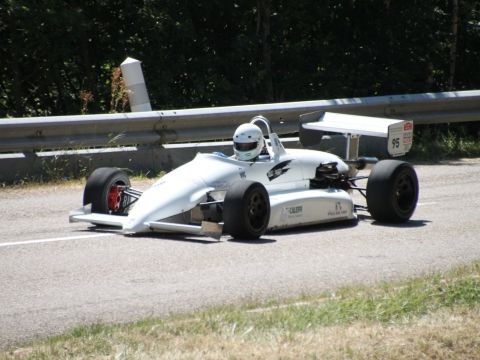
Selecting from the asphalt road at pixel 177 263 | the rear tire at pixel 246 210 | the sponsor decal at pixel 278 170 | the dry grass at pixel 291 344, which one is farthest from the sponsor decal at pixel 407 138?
the dry grass at pixel 291 344

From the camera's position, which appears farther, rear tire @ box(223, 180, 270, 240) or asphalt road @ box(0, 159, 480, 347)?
rear tire @ box(223, 180, 270, 240)

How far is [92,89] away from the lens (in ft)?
62.3

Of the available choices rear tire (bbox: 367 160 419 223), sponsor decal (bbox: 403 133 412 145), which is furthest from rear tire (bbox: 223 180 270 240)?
sponsor decal (bbox: 403 133 412 145)

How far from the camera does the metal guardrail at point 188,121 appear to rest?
14273 millimetres

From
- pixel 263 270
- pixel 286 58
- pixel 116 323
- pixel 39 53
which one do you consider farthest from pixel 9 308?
pixel 286 58

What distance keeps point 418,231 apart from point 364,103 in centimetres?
598

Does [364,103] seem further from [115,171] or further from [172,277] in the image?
[172,277]

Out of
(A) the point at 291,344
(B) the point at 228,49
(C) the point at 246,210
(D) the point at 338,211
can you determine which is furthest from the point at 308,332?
(B) the point at 228,49

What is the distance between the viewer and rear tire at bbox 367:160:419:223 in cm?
1131

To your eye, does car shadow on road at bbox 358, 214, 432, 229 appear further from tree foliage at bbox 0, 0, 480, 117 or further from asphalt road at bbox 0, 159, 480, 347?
tree foliage at bbox 0, 0, 480, 117

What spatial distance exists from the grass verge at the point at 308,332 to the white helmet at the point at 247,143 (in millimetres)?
3319

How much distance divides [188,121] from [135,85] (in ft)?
4.49

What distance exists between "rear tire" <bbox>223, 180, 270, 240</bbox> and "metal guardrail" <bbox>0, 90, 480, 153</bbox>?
4.78 metres

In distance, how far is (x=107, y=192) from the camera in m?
11.2
